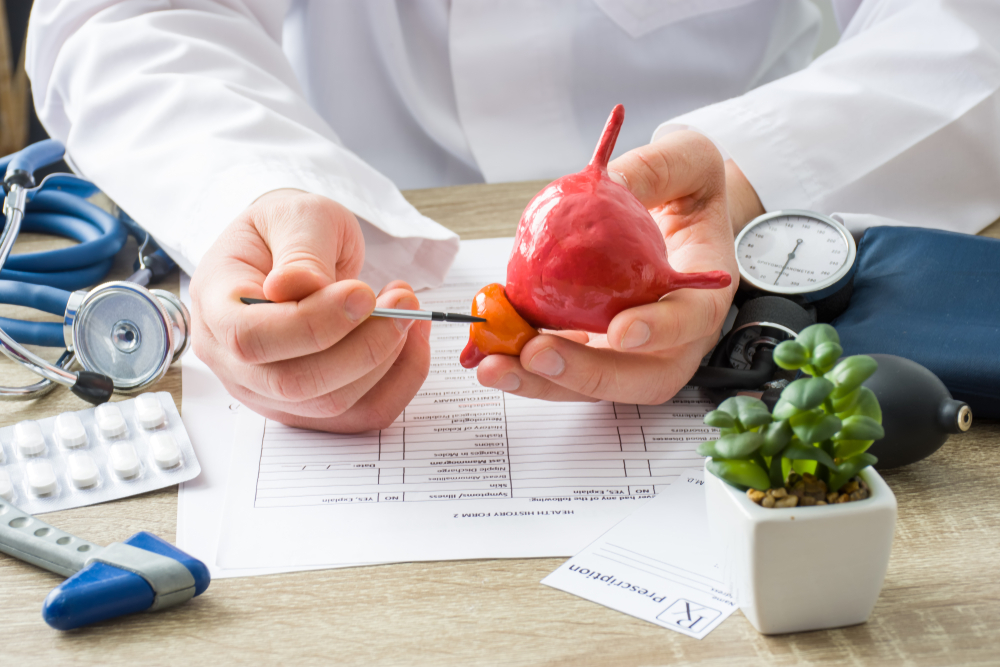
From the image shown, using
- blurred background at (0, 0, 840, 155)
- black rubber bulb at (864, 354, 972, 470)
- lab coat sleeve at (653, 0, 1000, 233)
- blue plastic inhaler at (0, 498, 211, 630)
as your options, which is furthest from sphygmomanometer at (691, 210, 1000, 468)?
blurred background at (0, 0, 840, 155)

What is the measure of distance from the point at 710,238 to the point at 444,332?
252 mm

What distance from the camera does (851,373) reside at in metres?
0.33

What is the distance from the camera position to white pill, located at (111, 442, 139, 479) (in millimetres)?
502

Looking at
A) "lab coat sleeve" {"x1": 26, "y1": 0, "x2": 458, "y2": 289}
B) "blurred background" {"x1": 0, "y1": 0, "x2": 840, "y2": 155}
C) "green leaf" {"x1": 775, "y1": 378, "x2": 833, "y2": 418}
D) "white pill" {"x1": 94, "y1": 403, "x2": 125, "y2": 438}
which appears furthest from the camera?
"blurred background" {"x1": 0, "y1": 0, "x2": 840, "y2": 155}

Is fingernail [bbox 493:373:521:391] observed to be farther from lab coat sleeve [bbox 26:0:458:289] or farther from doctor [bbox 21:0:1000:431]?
lab coat sleeve [bbox 26:0:458:289]

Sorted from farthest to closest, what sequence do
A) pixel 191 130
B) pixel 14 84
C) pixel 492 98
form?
pixel 14 84, pixel 492 98, pixel 191 130

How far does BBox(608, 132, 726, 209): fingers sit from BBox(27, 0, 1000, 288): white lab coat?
5.8 inches

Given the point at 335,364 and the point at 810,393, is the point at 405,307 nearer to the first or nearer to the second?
the point at 335,364

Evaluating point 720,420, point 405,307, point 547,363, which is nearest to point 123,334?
point 405,307

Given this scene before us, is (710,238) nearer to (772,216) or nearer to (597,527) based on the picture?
(772,216)

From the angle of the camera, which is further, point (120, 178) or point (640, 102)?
point (640, 102)

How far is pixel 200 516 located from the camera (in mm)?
477

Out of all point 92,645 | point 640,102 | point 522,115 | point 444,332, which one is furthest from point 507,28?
point 92,645

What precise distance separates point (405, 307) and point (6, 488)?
0.89 ft
